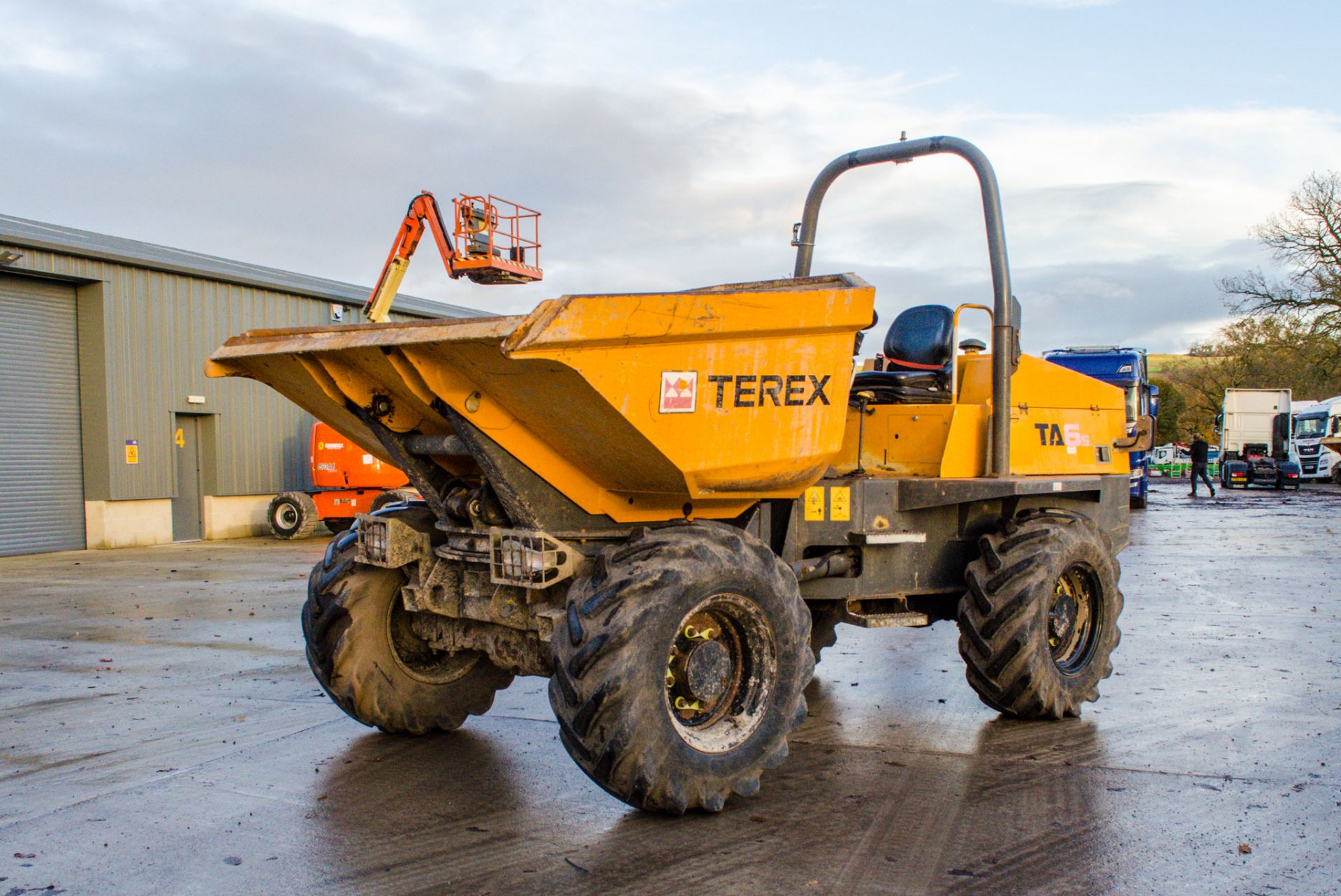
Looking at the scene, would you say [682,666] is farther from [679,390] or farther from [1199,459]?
[1199,459]

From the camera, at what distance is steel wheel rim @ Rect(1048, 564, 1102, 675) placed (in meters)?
6.40

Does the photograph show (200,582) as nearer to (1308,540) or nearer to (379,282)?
(379,282)

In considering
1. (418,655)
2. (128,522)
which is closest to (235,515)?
(128,522)

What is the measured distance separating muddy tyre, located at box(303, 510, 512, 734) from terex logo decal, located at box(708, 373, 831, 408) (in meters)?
1.73

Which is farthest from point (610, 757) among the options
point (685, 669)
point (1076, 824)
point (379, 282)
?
point (379, 282)

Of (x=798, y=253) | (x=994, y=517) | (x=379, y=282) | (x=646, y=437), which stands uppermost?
(x=379, y=282)

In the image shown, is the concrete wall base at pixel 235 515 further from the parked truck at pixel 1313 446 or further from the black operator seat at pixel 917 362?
the parked truck at pixel 1313 446

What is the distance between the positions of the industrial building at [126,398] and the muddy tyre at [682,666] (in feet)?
51.2

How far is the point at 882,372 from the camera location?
6320mm

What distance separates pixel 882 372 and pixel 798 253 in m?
1.16

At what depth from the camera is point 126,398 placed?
18609 mm

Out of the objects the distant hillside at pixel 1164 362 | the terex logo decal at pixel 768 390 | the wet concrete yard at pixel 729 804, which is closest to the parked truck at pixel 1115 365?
the wet concrete yard at pixel 729 804

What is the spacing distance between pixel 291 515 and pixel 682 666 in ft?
55.2

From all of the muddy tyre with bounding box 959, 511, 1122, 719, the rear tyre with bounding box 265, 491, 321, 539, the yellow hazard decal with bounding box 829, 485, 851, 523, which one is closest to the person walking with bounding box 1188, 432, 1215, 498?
the rear tyre with bounding box 265, 491, 321, 539
